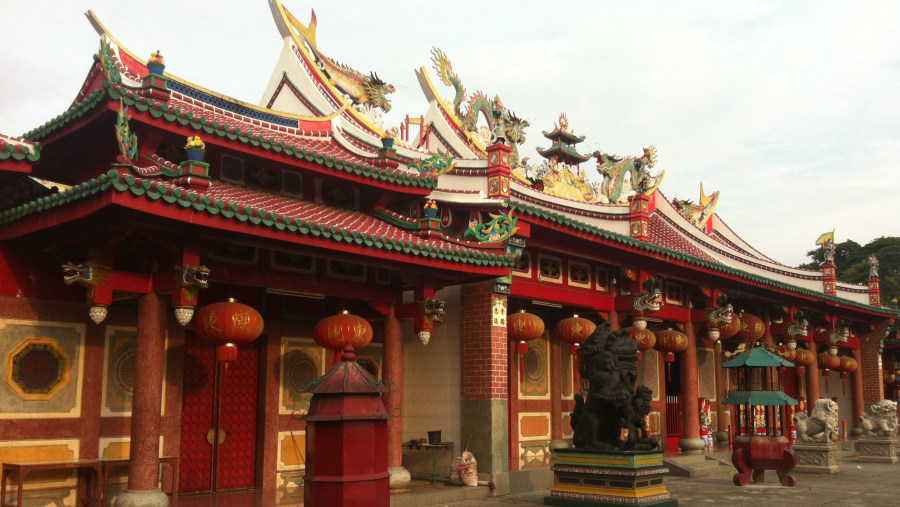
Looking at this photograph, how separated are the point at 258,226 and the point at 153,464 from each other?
305 centimetres

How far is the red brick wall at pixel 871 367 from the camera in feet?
91.6

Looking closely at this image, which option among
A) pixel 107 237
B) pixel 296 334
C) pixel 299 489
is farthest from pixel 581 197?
pixel 107 237

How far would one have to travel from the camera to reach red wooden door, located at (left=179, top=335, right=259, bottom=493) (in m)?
11.8

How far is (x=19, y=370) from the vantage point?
9859 millimetres

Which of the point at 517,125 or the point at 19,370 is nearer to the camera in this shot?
the point at 19,370

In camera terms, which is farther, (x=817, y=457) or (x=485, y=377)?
(x=817, y=457)

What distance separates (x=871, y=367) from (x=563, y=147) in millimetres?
15481

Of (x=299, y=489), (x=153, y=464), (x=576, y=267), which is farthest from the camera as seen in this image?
(x=576, y=267)

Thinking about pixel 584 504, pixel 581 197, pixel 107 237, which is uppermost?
pixel 581 197

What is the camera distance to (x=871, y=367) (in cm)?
2814

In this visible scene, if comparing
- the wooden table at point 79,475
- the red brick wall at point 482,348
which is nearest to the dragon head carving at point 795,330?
the red brick wall at point 482,348

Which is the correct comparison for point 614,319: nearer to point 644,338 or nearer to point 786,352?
point 644,338

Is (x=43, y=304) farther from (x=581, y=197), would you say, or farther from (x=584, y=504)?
(x=581, y=197)

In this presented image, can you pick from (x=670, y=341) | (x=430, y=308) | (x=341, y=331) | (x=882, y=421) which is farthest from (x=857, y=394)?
(x=341, y=331)
